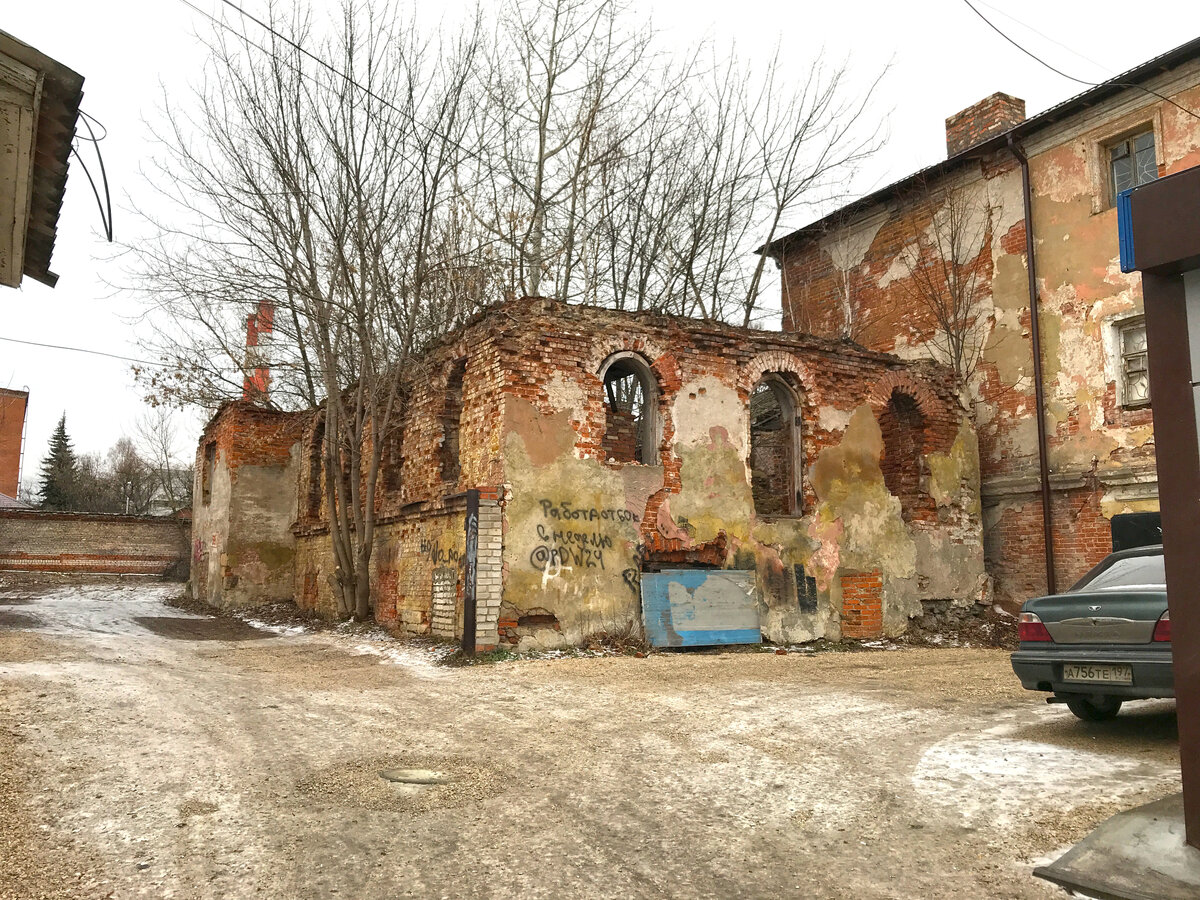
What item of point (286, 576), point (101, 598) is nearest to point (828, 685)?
point (286, 576)

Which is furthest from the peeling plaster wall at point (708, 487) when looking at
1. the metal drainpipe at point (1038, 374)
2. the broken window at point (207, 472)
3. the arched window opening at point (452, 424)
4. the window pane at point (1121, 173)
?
the broken window at point (207, 472)

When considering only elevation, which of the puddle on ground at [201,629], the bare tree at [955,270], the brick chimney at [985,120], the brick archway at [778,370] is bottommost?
the puddle on ground at [201,629]

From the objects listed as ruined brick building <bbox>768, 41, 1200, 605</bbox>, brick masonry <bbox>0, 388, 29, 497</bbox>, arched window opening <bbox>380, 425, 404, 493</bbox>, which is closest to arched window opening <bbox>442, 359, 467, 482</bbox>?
arched window opening <bbox>380, 425, 404, 493</bbox>

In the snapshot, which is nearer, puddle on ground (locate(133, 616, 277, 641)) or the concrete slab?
the concrete slab

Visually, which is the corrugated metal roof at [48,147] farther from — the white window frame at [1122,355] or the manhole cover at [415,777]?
the white window frame at [1122,355]

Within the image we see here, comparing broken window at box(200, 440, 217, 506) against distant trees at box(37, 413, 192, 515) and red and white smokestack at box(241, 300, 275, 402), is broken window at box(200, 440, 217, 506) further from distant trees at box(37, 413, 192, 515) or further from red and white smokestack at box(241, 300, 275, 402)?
distant trees at box(37, 413, 192, 515)

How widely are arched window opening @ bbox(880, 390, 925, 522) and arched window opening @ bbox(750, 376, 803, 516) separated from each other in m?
1.66

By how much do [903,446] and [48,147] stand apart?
12604 millimetres

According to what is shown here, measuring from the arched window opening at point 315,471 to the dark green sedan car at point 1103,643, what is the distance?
14.7 m

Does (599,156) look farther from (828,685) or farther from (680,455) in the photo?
(828,685)

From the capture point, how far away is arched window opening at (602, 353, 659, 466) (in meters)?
12.0

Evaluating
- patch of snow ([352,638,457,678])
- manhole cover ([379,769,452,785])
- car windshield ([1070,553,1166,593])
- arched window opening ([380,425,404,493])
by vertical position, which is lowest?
patch of snow ([352,638,457,678])

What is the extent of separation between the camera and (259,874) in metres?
3.56

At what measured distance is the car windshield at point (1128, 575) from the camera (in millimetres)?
6004
